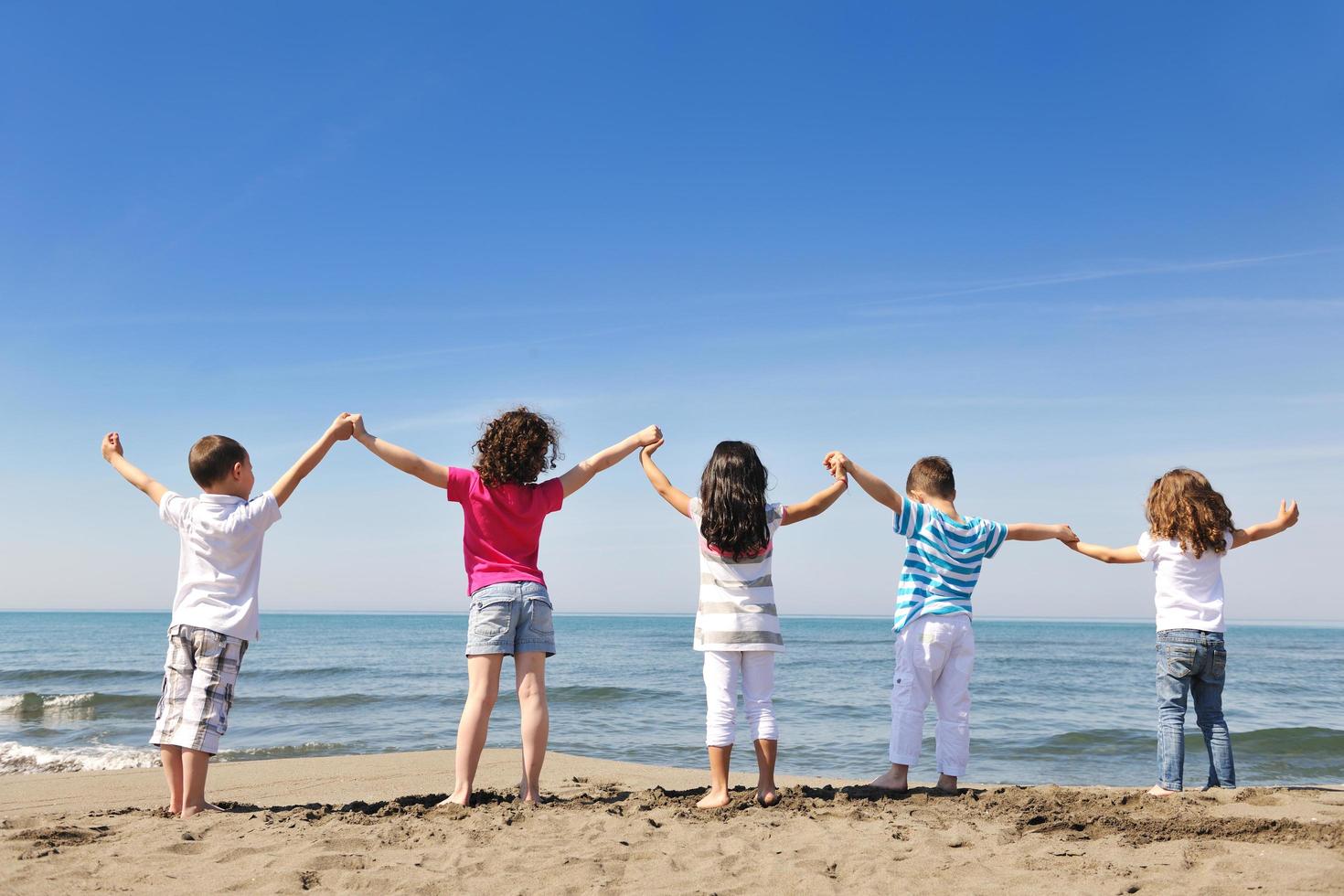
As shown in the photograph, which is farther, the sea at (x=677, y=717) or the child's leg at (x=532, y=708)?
the sea at (x=677, y=717)

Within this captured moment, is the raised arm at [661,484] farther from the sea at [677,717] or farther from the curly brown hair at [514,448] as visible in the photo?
the sea at [677,717]

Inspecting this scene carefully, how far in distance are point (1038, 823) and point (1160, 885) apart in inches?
39.3

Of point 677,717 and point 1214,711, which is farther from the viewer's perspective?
point 677,717

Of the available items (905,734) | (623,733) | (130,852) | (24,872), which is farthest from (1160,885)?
(623,733)

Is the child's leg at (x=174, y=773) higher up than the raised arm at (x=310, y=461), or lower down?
lower down

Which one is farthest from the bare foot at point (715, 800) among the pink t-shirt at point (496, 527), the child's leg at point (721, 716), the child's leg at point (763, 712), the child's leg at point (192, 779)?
the child's leg at point (192, 779)

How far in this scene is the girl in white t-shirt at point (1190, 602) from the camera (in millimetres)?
5215

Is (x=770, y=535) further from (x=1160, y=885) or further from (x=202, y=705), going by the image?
(x=202, y=705)

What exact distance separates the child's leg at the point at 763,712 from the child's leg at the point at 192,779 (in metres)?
2.89

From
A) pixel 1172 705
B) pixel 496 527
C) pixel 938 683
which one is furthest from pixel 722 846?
pixel 1172 705

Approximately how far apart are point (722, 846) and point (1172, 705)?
3.09m

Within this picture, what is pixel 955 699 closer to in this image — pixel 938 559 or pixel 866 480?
pixel 938 559

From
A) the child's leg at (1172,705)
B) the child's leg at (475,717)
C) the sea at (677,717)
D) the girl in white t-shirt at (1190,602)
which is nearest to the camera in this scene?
the child's leg at (475,717)

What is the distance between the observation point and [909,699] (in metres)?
5.01
